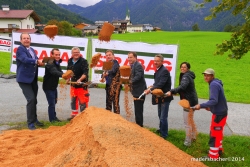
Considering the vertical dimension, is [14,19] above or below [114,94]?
above

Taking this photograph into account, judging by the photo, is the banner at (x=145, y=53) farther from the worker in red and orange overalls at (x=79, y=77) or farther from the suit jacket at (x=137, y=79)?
the suit jacket at (x=137, y=79)

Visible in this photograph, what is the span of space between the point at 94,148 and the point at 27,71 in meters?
3.16

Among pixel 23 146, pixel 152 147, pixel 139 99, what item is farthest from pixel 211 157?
pixel 23 146

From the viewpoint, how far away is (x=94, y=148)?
11.4ft

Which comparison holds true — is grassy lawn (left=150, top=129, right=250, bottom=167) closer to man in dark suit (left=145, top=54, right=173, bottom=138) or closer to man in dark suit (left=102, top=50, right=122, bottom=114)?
man in dark suit (left=145, top=54, right=173, bottom=138)

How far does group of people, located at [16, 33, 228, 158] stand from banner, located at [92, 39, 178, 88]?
3.63 m

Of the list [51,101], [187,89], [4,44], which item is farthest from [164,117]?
[4,44]

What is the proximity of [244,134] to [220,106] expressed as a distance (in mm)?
2317

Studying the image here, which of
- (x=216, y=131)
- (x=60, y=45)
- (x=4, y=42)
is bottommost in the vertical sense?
(x=216, y=131)

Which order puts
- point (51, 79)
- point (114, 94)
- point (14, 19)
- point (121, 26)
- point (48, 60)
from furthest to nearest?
point (121, 26), point (14, 19), point (114, 94), point (51, 79), point (48, 60)

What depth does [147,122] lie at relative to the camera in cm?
690

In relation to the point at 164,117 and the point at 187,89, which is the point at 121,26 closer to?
the point at 164,117

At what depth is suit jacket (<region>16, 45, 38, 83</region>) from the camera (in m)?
5.65

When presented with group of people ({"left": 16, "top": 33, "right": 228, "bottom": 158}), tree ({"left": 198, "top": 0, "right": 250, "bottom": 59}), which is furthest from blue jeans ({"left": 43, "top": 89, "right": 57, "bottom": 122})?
tree ({"left": 198, "top": 0, "right": 250, "bottom": 59})
